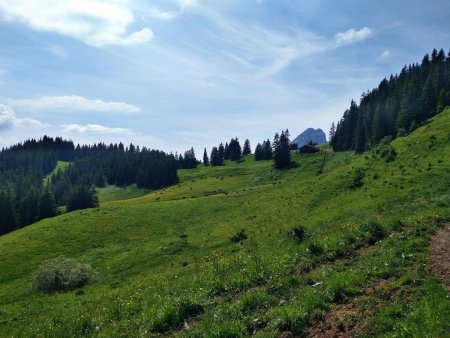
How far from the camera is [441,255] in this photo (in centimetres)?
1519

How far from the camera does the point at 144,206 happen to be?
8188 cm

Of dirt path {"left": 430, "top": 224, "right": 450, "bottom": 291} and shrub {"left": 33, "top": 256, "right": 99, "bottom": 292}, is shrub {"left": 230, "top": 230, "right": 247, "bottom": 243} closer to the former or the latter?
shrub {"left": 33, "top": 256, "right": 99, "bottom": 292}

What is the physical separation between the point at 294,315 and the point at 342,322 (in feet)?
4.58

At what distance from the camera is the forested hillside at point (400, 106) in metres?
103

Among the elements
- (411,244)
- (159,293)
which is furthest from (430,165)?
(159,293)

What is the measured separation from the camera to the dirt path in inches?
522

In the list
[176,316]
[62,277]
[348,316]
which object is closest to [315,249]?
[348,316]

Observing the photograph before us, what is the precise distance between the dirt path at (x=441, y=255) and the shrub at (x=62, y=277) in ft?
108

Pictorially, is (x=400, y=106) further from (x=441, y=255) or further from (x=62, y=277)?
(x=441, y=255)

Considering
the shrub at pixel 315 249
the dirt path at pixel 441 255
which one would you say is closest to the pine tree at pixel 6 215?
the shrub at pixel 315 249

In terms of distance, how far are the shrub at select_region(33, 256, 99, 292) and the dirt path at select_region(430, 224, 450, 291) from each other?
1295 inches

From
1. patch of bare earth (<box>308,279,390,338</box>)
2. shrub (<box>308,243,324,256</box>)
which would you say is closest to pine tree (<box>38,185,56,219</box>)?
shrub (<box>308,243,324,256</box>)

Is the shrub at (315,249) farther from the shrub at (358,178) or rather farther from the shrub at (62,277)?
the shrub at (358,178)

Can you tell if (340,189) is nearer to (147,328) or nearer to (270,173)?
(147,328)
